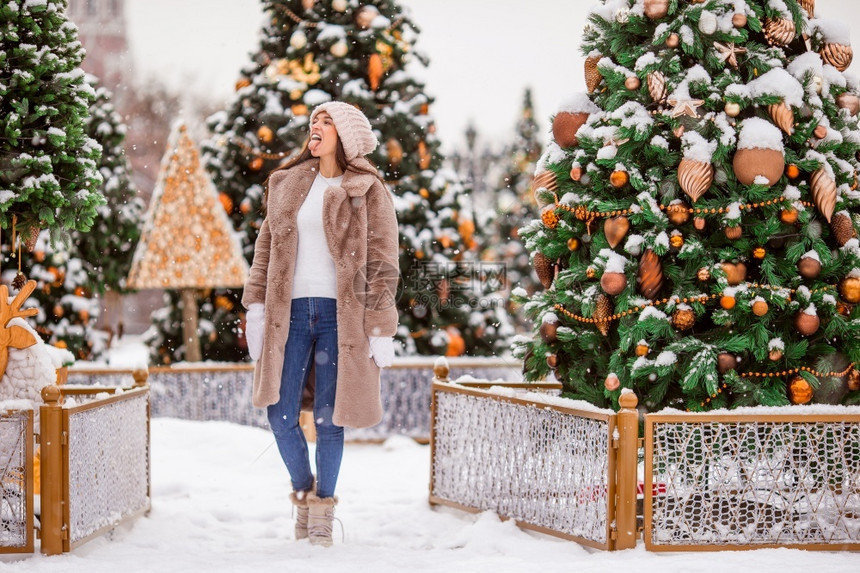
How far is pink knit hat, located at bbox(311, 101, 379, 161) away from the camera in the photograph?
13.3 feet

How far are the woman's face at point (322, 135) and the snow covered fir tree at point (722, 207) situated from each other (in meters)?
1.17

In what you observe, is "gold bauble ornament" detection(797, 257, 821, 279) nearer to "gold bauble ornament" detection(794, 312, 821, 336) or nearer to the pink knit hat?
"gold bauble ornament" detection(794, 312, 821, 336)

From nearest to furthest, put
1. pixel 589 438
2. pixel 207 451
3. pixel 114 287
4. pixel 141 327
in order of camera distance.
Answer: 1. pixel 589 438
2. pixel 207 451
3. pixel 114 287
4. pixel 141 327

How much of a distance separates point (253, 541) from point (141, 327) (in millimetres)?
27162

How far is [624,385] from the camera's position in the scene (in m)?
4.18

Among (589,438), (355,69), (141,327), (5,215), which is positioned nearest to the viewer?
(589,438)

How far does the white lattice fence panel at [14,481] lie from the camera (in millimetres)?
3611

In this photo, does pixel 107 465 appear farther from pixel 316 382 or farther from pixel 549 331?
pixel 549 331

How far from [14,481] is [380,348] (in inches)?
63.6

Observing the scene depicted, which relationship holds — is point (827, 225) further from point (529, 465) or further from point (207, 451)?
point (207, 451)

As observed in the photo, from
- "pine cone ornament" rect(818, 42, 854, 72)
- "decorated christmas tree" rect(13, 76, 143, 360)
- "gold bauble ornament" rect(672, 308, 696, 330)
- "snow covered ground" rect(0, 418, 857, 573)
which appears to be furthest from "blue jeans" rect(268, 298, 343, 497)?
"decorated christmas tree" rect(13, 76, 143, 360)

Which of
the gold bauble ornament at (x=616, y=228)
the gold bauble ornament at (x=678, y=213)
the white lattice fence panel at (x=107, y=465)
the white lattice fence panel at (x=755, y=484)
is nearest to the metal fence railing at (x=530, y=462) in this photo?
the white lattice fence panel at (x=755, y=484)

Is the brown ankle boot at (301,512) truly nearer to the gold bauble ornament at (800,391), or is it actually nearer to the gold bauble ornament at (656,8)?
the gold bauble ornament at (800,391)

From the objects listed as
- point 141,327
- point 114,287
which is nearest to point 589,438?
point 114,287
